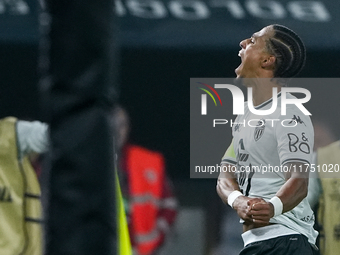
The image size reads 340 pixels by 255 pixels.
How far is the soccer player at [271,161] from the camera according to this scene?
249 cm

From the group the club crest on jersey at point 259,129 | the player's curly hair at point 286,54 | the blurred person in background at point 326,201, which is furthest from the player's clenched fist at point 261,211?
the blurred person in background at point 326,201

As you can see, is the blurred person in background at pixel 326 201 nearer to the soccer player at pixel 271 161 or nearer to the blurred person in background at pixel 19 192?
the soccer player at pixel 271 161

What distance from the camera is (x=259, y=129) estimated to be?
8.77 ft

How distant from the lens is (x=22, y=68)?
4820 millimetres

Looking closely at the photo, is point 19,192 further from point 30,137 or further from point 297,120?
point 297,120

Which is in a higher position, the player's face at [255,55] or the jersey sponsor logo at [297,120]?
the player's face at [255,55]

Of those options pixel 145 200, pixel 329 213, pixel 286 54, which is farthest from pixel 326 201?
pixel 145 200

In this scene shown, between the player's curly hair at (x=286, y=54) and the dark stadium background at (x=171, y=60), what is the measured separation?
5.82ft

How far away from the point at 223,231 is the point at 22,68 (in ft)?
6.26

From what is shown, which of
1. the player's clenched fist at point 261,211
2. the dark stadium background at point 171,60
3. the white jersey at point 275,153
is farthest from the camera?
the dark stadium background at point 171,60

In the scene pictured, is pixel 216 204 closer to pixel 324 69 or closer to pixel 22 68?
pixel 324 69

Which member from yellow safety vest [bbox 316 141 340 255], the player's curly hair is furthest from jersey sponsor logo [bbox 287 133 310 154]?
yellow safety vest [bbox 316 141 340 255]

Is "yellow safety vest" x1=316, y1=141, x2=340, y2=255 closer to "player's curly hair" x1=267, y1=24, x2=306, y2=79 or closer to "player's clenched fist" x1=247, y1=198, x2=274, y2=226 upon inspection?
"player's curly hair" x1=267, y1=24, x2=306, y2=79

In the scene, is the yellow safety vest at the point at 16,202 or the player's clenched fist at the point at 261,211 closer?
the player's clenched fist at the point at 261,211
